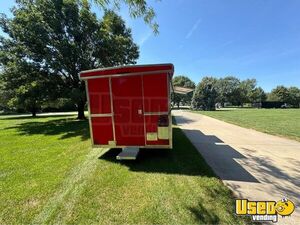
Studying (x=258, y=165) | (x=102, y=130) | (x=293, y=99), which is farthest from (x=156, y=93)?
(x=293, y=99)

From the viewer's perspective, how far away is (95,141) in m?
5.61

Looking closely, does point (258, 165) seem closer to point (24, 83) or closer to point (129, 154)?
point (129, 154)

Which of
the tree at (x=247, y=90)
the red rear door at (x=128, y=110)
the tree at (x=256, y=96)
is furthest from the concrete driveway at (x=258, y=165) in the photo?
the tree at (x=256, y=96)

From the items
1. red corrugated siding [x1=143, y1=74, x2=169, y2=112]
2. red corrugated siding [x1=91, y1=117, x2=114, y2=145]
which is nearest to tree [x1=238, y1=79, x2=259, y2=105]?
red corrugated siding [x1=143, y1=74, x2=169, y2=112]

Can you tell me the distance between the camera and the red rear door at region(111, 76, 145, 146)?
525cm

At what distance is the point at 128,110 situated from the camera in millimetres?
5359

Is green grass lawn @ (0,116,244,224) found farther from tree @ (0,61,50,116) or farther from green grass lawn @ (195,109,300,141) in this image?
tree @ (0,61,50,116)

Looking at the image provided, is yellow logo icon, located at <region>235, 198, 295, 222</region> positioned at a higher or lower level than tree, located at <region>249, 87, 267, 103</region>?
lower

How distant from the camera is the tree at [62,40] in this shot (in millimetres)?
13383

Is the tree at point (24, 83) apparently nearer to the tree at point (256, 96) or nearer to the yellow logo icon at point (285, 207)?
the yellow logo icon at point (285, 207)

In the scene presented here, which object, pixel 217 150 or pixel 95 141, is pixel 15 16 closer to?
pixel 95 141

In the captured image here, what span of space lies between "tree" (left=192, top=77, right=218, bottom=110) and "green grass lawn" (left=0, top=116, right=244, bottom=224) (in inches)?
1337

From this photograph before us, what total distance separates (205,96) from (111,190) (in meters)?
37.0

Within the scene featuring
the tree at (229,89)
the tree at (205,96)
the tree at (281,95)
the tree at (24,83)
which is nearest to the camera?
the tree at (24,83)
